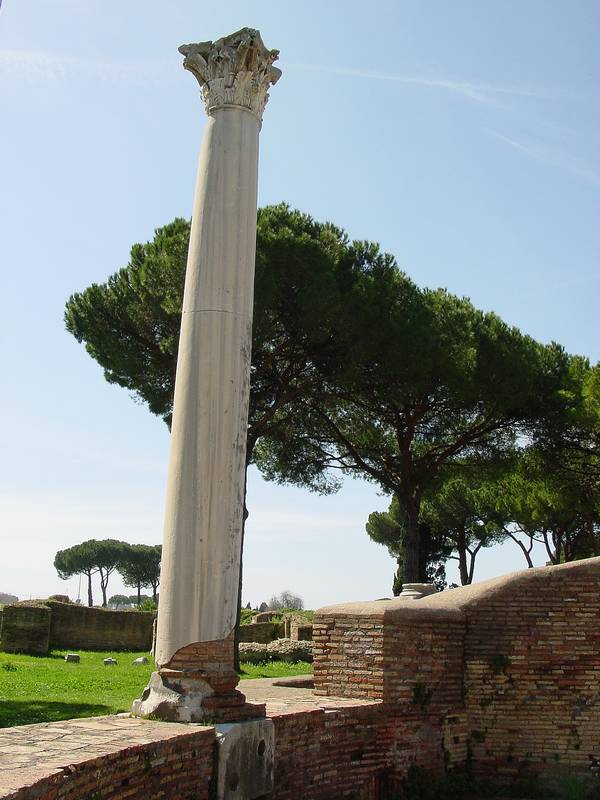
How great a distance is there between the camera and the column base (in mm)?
5086

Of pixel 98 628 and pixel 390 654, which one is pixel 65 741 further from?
pixel 98 628

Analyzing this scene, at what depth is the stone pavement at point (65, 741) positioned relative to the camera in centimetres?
340

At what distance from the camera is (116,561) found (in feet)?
190

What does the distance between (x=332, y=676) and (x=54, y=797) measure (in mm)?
4011

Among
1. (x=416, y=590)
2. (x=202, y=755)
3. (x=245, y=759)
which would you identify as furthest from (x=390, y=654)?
(x=416, y=590)

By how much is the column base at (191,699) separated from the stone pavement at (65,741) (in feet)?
0.34

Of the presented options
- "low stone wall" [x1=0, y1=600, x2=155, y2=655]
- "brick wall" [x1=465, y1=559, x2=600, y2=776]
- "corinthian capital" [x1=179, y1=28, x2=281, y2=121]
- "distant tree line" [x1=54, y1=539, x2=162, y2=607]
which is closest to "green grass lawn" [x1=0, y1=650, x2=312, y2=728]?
"low stone wall" [x1=0, y1=600, x2=155, y2=655]

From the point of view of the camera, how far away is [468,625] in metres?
7.58

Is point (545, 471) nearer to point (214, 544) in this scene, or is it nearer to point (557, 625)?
point (557, 625)

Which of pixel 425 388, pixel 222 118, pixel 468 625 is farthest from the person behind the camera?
pixel 425 388

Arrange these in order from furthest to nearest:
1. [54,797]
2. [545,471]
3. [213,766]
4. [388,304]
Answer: [545,471] → [388,304] → [213,766] → [54,797]

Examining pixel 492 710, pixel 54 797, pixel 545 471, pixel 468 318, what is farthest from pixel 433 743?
pixel 545 471

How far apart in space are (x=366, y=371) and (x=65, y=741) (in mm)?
11477

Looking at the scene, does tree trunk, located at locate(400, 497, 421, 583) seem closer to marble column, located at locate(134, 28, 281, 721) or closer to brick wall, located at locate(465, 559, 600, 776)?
brick wall, located at locate(465, 559, 600, 776)
